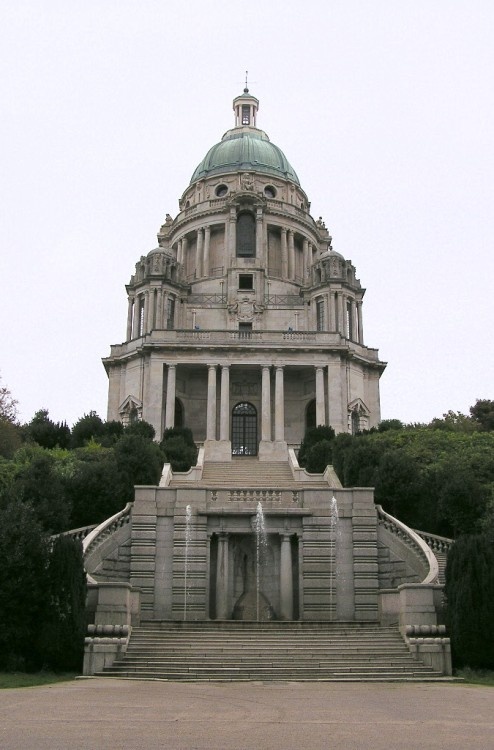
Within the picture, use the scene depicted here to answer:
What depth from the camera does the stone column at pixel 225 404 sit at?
58531mm

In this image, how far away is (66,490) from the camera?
116 ft

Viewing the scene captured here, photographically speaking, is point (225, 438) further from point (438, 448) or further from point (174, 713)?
point (174, 713)

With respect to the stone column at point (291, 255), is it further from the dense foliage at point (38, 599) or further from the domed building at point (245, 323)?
the dense foliage at point (38, 599)

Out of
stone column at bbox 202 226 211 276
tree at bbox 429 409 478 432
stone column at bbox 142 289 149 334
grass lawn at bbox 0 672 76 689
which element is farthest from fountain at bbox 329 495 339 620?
stone column at bbox 202 226 211 276

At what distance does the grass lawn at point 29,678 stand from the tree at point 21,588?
50cm

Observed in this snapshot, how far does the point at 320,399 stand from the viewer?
60281 millimetres

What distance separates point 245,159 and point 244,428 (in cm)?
3241

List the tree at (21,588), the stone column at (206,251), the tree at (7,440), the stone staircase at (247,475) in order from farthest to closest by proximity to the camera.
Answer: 1. the stone column at (206,251)
2. the tree at (7,440)
3. the stone staircase at (247,475)
4. the tree at (21,588)

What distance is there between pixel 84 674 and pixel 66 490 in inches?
580

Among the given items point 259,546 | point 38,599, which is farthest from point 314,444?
point 38,599

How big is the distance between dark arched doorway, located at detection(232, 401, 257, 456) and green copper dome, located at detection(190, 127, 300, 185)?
93.0 ft

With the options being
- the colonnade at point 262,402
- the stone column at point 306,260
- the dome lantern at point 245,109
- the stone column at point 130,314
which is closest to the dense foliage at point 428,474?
the colonnade at point 262,402

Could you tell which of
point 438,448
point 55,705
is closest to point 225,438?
point 438,448

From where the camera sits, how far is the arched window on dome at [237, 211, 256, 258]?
76.1 m
